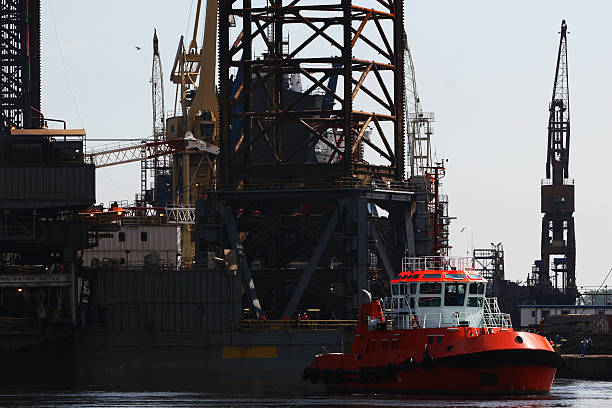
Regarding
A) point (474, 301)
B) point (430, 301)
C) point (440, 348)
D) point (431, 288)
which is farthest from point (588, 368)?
point (440, 348)

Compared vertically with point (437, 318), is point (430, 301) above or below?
above

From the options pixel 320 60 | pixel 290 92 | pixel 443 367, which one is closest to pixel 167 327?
pixel 320 60

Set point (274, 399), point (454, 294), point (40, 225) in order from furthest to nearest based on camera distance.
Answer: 1. point (40, 225)
2. point (454, 294)
3. point (274, 399)

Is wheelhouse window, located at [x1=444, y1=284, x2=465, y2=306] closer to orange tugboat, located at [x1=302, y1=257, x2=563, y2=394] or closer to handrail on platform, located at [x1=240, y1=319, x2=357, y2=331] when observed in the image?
orange tugboat, located at [x1=302, y1=257, x2=563, y2=394]

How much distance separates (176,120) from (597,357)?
67230 millimetres

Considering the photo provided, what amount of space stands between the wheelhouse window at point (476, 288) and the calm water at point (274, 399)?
7.49 metres

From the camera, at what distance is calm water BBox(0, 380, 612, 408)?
82.9m

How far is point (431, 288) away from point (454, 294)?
141cm

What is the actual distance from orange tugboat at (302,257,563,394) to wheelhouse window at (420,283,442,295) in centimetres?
6

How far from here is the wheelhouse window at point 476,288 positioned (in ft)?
298

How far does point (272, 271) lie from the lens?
119188mm

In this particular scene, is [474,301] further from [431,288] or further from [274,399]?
[274,399]

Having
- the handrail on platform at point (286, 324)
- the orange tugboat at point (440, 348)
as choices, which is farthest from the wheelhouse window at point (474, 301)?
the handrail on platform at point (286, 324)

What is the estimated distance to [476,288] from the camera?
298 feet
